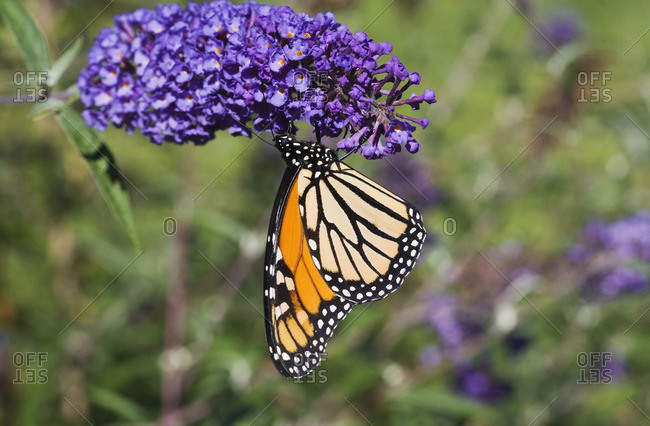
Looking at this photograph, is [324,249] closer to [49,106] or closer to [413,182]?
[49,106]

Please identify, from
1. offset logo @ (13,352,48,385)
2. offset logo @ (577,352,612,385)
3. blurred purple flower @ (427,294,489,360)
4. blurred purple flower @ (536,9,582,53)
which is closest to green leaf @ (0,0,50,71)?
offset logo @ (13,352,48,385)

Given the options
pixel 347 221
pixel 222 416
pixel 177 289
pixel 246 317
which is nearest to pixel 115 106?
pixel 347 221

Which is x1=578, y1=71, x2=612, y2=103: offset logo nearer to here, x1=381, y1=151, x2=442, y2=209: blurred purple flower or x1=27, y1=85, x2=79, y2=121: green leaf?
x1=381, y1=151, x2=442, y2=209: blurred purple flower

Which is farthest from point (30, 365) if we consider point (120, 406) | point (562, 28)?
point (562, 28)

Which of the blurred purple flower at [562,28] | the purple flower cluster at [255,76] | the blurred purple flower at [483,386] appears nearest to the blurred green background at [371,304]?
the blurred purple flower at [483,386]

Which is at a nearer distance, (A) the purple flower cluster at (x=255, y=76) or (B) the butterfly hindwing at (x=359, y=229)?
(A) the purple flower cluster at (x=255, y=76)

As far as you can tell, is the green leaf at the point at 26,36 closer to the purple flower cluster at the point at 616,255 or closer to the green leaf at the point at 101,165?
the green leaf at the point at 101,165

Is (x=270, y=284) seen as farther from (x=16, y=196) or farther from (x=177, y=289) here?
(x=16, y=196)
